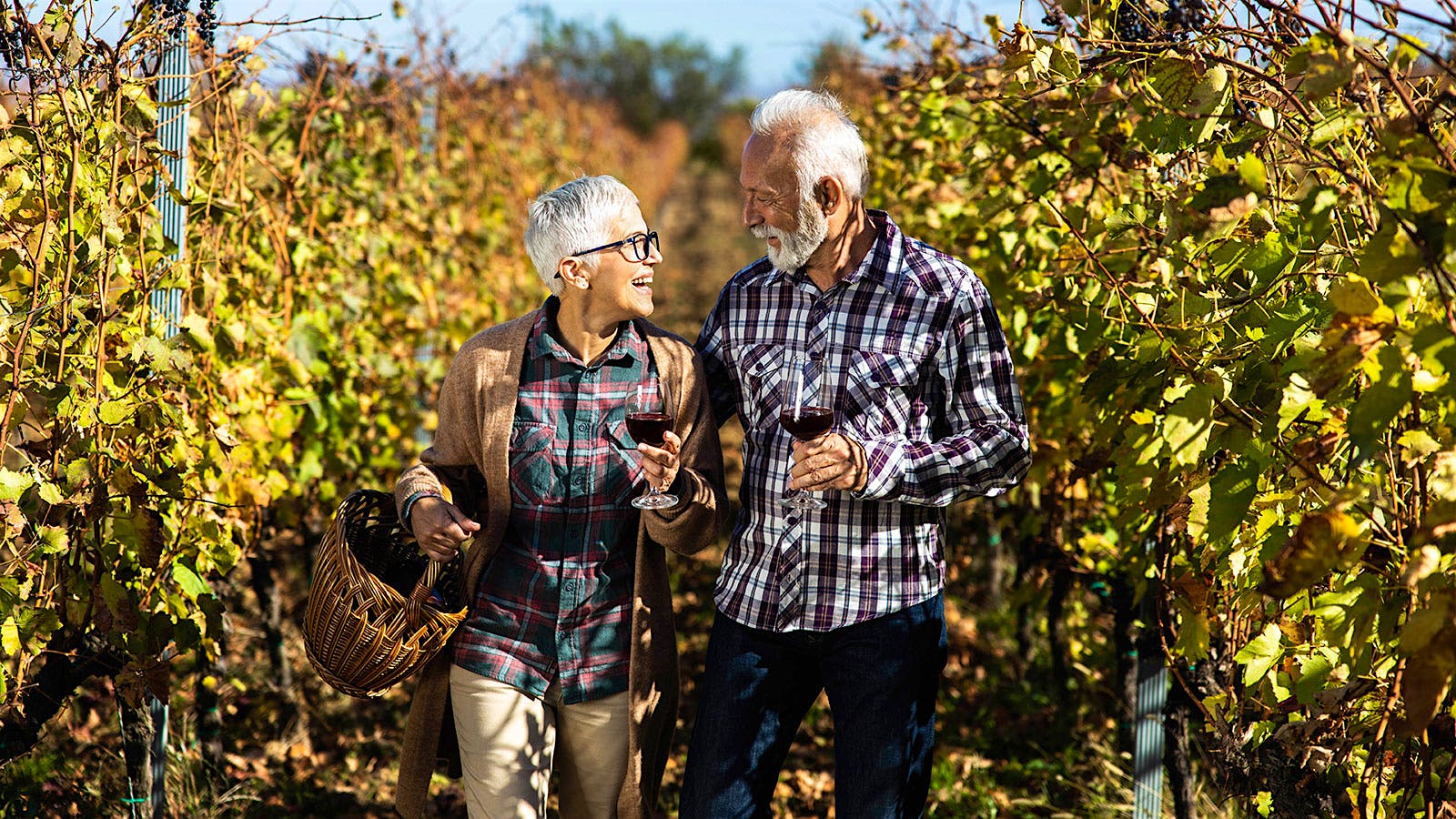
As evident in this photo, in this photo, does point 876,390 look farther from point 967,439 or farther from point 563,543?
point 563,543

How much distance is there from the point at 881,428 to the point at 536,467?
2.06 feet

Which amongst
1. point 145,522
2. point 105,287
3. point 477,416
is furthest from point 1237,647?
point 105,287

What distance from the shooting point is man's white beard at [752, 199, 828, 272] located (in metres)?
2.19

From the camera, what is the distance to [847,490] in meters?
2.09

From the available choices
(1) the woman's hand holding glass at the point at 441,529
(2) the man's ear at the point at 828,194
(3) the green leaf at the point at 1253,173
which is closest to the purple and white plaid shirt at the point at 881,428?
(2) the man's ear at the point at 828,194

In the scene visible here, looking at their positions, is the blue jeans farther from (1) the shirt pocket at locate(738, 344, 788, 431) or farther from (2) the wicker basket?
(2) the wicker basket

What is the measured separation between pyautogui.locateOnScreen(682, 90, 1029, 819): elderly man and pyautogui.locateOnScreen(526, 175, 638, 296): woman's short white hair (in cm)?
25

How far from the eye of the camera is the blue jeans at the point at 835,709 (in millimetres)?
2156

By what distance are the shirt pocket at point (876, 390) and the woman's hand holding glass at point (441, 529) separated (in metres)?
0.70

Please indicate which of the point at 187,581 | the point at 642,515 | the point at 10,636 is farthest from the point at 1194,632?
the point at 10,636

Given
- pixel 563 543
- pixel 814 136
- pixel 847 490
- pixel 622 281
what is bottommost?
pixel 563 543

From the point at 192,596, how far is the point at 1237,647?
1.95 meters

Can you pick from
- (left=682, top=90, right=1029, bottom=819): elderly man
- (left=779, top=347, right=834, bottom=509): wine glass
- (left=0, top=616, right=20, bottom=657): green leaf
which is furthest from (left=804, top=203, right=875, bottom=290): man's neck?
(left=0, top=616, right=20, bottom=657): green leaf

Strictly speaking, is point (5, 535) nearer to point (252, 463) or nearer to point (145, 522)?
point (145, 522)
